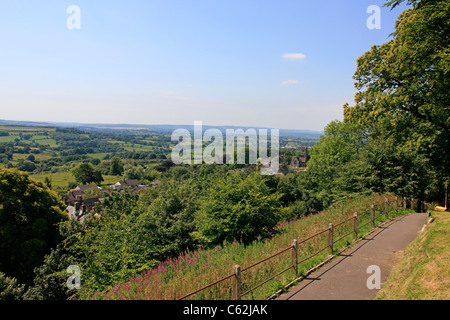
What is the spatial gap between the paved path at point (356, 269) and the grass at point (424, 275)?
51 centimetres

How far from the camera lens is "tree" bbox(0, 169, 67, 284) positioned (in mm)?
21734

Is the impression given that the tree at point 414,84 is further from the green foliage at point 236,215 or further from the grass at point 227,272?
the green foliage at point 236,215

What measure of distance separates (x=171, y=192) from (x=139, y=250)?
5531 millimetres

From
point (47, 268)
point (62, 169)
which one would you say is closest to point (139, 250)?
point (47, 268)

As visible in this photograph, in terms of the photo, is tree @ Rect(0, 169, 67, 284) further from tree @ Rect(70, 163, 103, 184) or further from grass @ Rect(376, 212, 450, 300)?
tree @ Rect(70, 163, 103, 184)

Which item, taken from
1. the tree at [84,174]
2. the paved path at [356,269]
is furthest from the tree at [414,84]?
the tree at [84,174]

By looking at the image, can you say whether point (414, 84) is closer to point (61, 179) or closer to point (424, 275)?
point (424, 275)

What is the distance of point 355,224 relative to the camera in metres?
11.3

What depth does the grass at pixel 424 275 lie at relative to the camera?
5.39 metres

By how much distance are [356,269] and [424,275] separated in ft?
7.94

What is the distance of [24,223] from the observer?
23234mm

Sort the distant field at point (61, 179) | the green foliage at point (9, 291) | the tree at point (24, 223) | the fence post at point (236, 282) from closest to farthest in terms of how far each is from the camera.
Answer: the fence post at point (236, 282)
the green foliage at point (9, 291)
the tree at point (24, 223)
the distant field at point (61, 179)

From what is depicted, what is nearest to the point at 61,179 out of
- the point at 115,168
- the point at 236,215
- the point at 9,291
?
the point at 115,168

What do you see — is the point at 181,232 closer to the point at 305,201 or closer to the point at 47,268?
the point at 47,268
